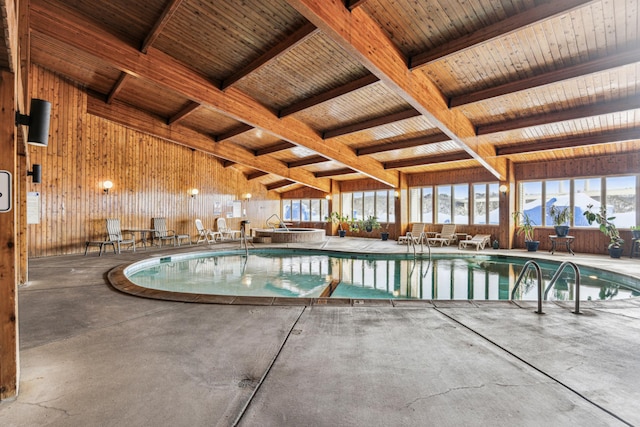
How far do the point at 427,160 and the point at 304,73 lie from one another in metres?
6.11

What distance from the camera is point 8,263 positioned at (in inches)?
63.1

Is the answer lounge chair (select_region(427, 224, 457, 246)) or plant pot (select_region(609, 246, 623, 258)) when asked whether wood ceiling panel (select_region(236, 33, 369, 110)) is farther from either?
plant pot (select_region(609, 246, 623, 258))

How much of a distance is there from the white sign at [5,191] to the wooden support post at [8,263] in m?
0.03

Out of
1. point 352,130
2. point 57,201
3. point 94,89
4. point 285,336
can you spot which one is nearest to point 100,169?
point 57,201

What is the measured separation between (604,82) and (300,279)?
244 inches

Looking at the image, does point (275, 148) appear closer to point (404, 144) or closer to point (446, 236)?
point (404, 144)

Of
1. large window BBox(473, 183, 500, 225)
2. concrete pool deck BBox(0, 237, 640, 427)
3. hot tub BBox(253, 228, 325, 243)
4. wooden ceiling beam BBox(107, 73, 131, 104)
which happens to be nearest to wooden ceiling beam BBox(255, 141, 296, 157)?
hot tub BBox(253, 228, 325, 243)

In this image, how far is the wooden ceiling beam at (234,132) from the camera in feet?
27.5

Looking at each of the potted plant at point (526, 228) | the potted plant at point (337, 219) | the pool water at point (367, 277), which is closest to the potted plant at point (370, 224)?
the potted plant at point (337, 219)

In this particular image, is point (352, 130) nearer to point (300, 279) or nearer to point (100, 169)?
point (300, 279)

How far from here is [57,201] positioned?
7.02 metres

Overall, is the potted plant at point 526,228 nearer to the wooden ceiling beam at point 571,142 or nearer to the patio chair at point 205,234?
the wooden ceiling beam at point 571,142

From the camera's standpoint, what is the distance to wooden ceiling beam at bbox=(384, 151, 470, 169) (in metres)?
9.28

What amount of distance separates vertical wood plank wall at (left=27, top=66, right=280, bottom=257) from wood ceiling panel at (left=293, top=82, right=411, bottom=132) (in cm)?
502
